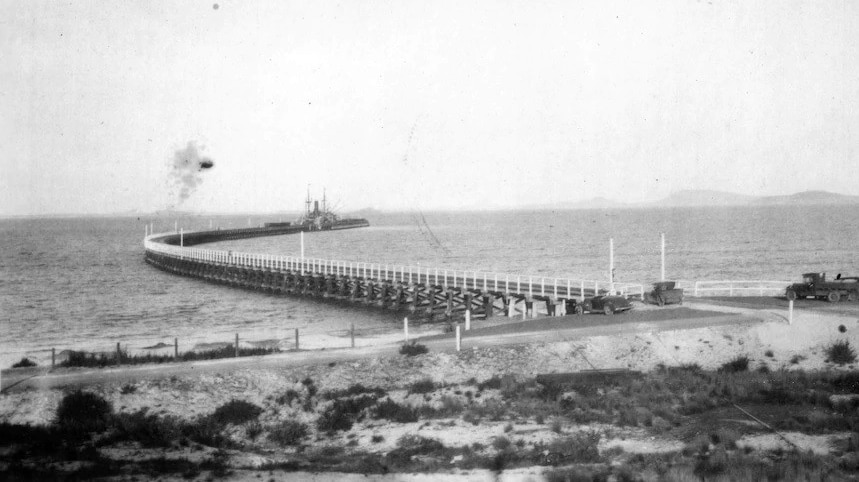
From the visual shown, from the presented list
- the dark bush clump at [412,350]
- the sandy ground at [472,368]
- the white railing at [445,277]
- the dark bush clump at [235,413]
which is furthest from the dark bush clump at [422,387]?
the white railing at [445,277]

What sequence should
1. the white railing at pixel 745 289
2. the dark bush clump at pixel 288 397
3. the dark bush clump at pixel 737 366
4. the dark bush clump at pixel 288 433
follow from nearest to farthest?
the dark bush clump at pixel 288 433, the dark bush clump at pixel 288 397, the dark bush clump at pixel 737 366, the white railing at pixel 745 289

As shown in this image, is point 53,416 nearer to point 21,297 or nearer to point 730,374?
point 730,374

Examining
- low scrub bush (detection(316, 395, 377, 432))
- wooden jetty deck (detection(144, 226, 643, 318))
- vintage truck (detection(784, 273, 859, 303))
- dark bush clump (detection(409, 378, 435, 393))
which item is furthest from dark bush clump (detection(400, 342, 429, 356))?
vintage truck (detection(784, 273, 859, 303))

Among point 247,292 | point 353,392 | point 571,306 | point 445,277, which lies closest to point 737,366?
point 353,392

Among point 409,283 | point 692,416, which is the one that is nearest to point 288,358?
point 692,416

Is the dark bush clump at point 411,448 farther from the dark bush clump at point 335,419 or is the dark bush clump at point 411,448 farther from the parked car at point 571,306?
the parked car at point 571,306

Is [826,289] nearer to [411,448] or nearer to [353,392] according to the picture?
[353,392]
